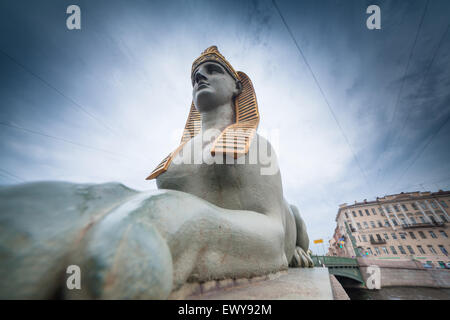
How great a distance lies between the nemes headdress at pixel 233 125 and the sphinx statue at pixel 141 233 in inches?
0.8

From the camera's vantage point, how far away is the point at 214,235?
82 centimetres

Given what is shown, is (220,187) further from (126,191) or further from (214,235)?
(126,191)

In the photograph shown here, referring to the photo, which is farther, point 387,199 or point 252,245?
point 387,199

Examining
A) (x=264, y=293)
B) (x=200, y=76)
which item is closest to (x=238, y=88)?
(x=200, y=76)

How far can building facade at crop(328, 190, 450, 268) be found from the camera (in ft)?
74.7

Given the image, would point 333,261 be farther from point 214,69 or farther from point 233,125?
point 214,69

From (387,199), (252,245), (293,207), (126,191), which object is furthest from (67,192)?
(387,199)

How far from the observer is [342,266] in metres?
14.1

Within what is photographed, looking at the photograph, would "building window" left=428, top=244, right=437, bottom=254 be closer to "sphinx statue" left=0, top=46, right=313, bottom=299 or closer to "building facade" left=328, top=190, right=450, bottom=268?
"building facade" left=328, top=190, right=450, bottom=268

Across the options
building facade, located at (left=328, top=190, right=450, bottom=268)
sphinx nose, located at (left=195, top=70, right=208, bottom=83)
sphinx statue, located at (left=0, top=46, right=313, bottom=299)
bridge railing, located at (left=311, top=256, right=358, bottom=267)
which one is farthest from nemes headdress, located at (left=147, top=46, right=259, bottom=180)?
building facade, located at (left=328, top=190, right=450, bottom=268)

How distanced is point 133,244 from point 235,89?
208 centimetres

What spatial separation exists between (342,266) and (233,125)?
17.7 m

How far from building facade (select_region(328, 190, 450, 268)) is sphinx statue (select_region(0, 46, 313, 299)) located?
26926 millimetres
